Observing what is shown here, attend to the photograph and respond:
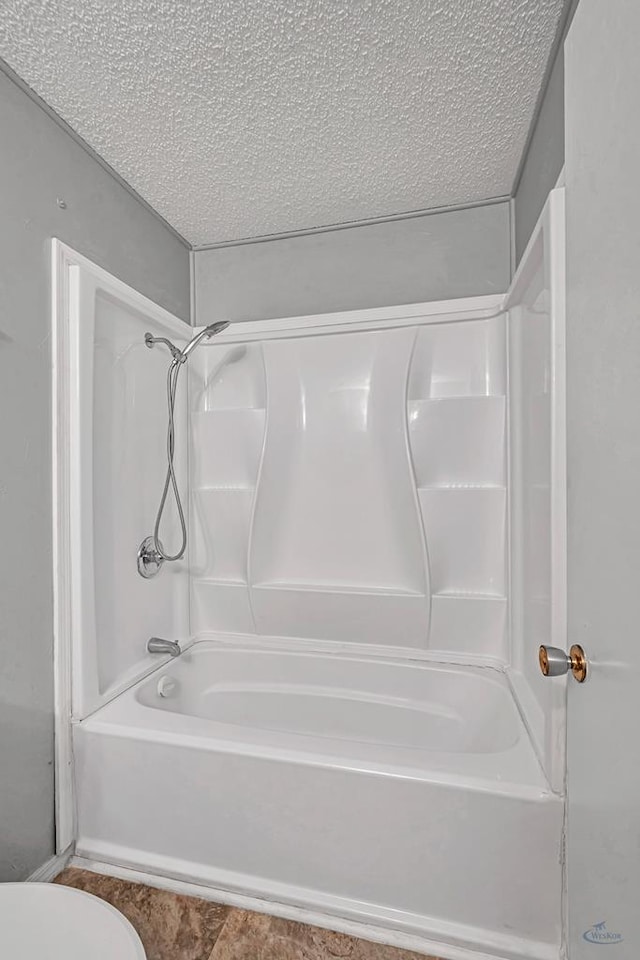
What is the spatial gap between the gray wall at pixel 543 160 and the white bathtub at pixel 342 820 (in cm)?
159

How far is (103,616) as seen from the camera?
165cm

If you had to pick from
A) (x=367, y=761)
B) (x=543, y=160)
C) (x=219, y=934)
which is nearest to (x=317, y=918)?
(x=219, y=934)

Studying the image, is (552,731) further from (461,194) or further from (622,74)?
(461,194)

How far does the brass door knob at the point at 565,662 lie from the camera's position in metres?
0.77

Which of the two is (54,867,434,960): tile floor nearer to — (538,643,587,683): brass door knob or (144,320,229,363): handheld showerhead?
(538,643,587,683): brass door knob

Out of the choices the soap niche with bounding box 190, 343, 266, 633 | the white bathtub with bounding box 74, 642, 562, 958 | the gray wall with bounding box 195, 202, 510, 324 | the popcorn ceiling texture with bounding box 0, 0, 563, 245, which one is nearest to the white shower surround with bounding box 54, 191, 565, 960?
the white bathtub with bounding box 74, 642, 562, 958

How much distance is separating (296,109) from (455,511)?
1.46 metres

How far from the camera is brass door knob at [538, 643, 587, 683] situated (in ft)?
2.52

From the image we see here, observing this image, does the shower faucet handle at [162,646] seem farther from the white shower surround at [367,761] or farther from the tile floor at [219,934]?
the tile floor at [219,934]

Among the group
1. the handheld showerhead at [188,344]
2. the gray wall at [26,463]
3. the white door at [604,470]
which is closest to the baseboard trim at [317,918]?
the gray wall at [26,463]

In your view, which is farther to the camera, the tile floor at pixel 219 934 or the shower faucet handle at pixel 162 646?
the shower faucet handle at pixel 162 646

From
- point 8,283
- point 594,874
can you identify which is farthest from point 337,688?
point 8,283

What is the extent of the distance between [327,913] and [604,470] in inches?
53.8

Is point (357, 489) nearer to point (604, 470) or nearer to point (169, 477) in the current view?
point (169, 477)
